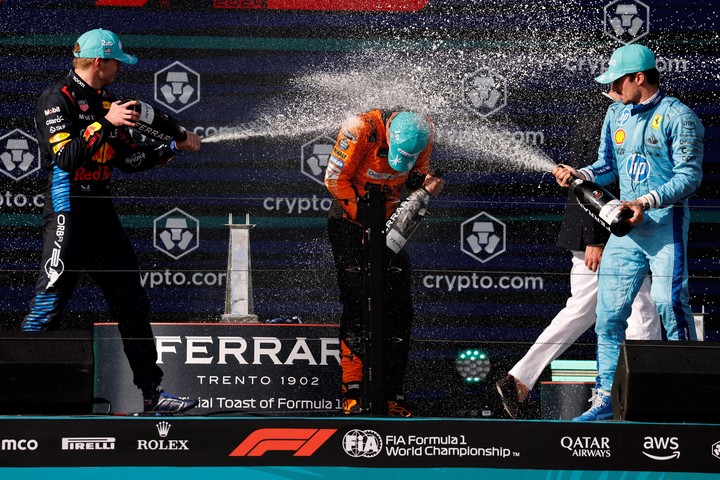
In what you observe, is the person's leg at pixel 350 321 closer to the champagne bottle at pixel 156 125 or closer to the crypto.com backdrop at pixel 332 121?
the crypto.com backdrop at pixel 332 121

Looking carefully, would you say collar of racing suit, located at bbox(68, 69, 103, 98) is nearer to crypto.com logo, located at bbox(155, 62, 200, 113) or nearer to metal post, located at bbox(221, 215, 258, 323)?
crypto.com logo, located at bbox(155, 62, 200, 113)

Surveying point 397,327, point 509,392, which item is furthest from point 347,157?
point 509,392

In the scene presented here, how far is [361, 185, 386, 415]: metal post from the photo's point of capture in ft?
15.1

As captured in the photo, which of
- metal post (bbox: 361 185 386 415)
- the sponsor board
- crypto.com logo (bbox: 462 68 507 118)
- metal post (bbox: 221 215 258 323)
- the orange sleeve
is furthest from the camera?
crypto.com logo (bbox: 462 68 507 118)

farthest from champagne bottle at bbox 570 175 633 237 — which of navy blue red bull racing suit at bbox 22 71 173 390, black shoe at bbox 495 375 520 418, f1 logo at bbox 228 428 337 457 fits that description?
navy blue red bull racing suit at bbox 22 71 173 390

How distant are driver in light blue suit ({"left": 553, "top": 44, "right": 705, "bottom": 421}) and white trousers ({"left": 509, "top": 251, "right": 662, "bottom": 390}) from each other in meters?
0.73

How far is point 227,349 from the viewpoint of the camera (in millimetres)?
5852

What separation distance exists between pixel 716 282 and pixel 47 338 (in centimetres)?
350

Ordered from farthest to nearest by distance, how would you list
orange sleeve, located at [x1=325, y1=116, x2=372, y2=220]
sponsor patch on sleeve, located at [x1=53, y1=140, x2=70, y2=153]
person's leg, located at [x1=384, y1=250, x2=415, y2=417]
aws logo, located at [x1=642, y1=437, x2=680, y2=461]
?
orange sleeve, located at [x1=325, y1=116, x2=372, y2=220] < sponsor patch on sleeve, located at [x1=53, y1=140, x2=70, y2=153] < person's leg, located at [x1=384, y1=250, x2=415, y2=417] < aws logo, located at [x1=642, y1=437, x2=680, y2=461]

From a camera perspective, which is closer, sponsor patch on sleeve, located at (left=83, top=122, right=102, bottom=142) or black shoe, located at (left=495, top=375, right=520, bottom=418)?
sponsor patch on sleeve, located at (left=83, top=122, right=102, bottom=142)

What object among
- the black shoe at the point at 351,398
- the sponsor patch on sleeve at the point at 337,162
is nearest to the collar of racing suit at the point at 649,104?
the sponsor patch on sleeve at the point at 337,162

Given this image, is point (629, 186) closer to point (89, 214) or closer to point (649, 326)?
point (649, 326)

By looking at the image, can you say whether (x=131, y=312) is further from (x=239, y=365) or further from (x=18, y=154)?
(x=18, y=154)

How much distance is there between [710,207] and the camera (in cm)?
599
